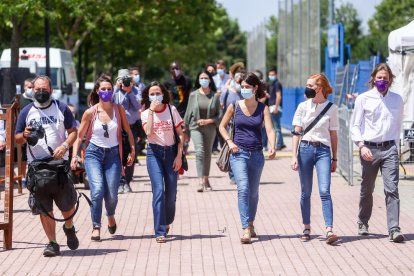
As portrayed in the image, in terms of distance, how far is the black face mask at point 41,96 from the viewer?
9891mm

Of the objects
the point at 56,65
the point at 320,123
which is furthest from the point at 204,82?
the point at 56,65

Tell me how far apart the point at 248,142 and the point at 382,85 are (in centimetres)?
136

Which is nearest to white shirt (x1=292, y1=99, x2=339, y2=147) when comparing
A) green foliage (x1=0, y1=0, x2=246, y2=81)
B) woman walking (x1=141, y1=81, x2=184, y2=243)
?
woman walking (x1=141, y1=81, x2=184, y2=243)

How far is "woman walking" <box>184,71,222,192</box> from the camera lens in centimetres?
1580

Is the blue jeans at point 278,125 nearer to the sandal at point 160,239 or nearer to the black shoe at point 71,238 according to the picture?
the sandal at point 160,239

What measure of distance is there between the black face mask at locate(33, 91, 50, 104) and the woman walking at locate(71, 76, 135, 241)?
0.97 metres

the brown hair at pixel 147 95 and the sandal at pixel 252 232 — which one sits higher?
the brown hair at pixel 147 95

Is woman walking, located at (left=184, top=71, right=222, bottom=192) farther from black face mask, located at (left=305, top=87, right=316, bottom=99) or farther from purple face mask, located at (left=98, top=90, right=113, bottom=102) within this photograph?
black face mask, located at (left=305, top=87, right=316, bottom=99)

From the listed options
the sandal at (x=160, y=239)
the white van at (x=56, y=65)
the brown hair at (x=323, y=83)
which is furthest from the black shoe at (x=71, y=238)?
the white van at (x=56, y=65)

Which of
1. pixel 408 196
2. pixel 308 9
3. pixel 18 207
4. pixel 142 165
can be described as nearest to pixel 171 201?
pixel 18 207

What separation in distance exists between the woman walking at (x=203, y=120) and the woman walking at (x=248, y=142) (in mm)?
4736

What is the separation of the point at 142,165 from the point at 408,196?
733 cm

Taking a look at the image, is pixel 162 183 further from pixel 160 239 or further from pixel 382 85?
pixel 382 85

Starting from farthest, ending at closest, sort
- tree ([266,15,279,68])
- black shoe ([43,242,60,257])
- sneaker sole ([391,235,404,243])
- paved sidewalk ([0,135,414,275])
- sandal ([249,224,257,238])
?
1. tree ([266,15,279,68])
2. sandal ([249,224,257,238])
3. sneaker sole ([391,235,404,243])
4. black shoe ([43,242,60,257])
5. paved sidewalk ([0,135,414,275])
